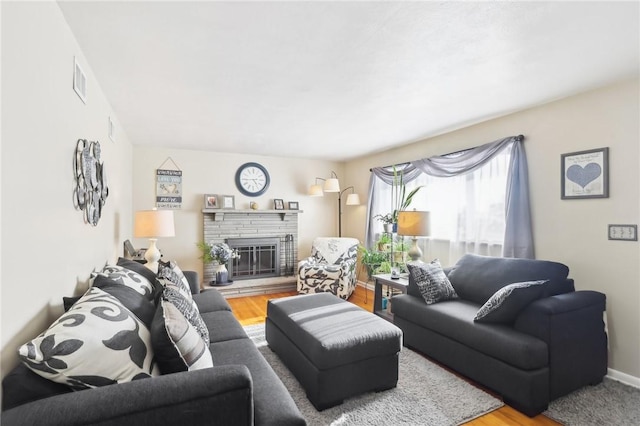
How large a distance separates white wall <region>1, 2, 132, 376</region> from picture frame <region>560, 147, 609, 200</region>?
144 inches

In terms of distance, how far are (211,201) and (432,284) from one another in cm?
362

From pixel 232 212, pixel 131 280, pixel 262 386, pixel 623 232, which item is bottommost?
pixel 262 386

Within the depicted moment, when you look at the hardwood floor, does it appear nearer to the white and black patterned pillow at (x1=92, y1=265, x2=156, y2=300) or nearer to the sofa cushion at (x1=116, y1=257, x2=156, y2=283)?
the sofa cushion at (x1=116, y1=257, x2=156, y2=283)

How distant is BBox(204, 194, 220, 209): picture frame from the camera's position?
5043 mm

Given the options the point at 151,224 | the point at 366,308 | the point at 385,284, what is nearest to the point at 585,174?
the point at 385,284

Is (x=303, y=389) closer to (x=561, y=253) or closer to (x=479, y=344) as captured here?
(x=479, y=344)

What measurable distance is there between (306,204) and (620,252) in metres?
4.31

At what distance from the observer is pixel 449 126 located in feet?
12.1

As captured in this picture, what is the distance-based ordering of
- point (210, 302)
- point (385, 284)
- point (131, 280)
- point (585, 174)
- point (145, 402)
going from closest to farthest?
point (145, 402) → point (131, 280) → point (585, 174) → point (210, 302) → point (385, 284)

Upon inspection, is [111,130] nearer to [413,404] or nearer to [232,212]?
[232,212]

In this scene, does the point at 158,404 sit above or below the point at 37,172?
below

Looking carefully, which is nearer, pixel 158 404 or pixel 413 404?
pixel 158 404

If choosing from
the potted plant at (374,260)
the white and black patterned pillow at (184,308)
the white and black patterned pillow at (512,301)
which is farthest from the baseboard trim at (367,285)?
the white and black patterned pillow at (184,308)

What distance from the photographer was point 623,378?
2.44m
